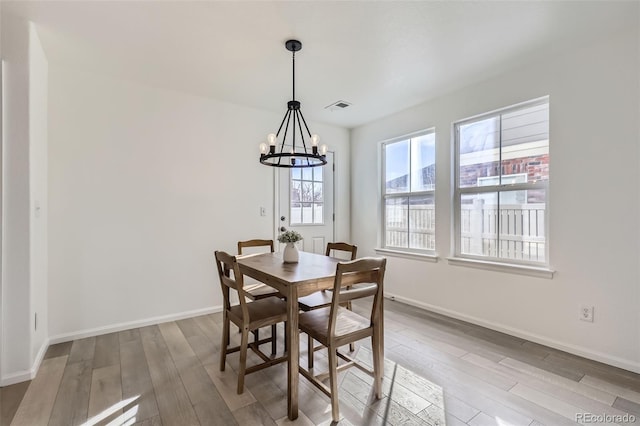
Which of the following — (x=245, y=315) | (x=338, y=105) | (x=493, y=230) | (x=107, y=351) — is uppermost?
(x=338, y=105)

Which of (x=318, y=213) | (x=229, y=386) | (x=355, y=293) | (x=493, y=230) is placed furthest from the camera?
(x=318, y=213)

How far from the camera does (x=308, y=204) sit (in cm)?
438

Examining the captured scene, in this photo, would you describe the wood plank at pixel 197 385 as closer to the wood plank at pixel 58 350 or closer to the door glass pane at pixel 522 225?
the wood plank at pixel 58 350

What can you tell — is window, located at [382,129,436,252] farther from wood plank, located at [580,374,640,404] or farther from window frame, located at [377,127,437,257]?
wood plank, located at [580,374,640,404]

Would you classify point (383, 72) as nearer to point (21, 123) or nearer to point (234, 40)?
point (234, 40)

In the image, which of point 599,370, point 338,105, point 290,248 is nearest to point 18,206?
point 290,248

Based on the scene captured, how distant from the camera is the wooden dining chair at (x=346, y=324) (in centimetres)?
172

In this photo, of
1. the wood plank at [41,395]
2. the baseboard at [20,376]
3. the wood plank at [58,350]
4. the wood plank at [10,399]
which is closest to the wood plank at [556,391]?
the wood plank at [41,395]

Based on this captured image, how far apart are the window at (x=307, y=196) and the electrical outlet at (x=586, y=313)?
300cm

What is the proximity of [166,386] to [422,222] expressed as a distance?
10.2 ft

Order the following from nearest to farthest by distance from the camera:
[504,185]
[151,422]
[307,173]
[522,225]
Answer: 1. [151,422]
2. [522,225]
3. [504,185]
4. [307,173]

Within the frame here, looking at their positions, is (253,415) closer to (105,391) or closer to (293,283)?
(293,283)

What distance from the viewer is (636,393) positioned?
6.44 feet

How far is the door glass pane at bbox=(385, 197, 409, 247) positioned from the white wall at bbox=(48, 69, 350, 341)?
173 centimetres
